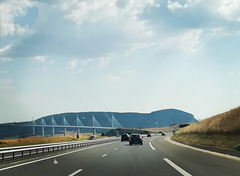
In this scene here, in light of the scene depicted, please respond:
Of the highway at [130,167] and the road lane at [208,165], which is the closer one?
the road lane at [208,165]

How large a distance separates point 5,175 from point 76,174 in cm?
258

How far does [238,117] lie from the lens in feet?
93.0

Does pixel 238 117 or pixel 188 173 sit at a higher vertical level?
pixel 238 117

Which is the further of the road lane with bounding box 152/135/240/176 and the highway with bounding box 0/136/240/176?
the highway with bounding box 0/136/240/176

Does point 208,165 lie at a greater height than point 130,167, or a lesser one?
lesser

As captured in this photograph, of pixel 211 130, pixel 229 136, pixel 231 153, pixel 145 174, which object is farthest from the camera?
pixel 211 130

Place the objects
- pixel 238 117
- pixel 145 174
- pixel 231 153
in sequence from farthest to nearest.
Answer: pixel 238 117 → pixel 231 153 → pixel 145 174

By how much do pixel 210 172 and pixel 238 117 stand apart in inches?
755

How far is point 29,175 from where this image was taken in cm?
1089

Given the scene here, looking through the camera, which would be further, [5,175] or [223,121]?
[223,121]

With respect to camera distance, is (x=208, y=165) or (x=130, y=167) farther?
(x=208, y=165)

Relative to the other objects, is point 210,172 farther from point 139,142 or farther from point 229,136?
point 139,142

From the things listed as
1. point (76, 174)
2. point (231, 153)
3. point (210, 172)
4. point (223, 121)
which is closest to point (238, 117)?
point (223, 121)

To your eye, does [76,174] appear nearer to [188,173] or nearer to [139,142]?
[188,173]
